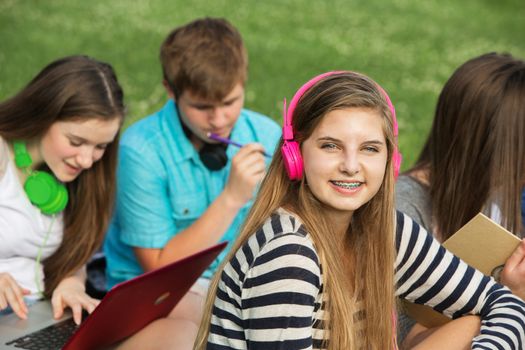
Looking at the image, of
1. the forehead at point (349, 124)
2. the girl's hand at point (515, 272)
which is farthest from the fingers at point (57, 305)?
the girl's hand at point (515, 272)

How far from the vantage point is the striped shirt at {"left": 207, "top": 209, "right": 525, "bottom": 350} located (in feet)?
6.65

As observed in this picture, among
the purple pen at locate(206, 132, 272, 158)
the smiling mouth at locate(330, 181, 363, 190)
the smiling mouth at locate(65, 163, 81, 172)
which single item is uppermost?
the purple pen at locate(206, 132, 272, 158)

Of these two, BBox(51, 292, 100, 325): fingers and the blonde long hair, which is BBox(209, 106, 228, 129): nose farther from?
the blonde long hair

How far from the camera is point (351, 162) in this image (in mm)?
2129

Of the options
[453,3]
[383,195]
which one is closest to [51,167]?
[383,195]

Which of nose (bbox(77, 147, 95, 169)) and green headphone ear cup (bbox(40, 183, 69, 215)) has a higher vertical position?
nose (bbox(77, 147, 95, 169))

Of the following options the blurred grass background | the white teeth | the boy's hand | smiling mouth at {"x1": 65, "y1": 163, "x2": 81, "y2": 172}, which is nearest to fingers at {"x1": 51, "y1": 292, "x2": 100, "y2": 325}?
smiling mouth at {"x1": 65, "y1": 163, "x2": 81, "y2": 172}

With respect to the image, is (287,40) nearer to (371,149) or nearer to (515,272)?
(515,272)

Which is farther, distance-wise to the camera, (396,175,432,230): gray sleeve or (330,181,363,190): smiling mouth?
(396,175,432,230): gray sleeve

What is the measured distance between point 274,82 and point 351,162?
21.6 ft

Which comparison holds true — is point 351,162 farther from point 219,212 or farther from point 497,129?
point 219,212

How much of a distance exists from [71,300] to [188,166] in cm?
78

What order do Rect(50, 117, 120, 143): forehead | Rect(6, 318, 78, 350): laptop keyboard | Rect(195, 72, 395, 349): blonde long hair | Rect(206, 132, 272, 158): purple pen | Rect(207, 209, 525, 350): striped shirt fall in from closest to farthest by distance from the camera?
Rect(207, 209, 525, 350): striped shirt, Rect(195, 72, 395, 349): blonde long hair, Rect(6, 318, 78, 350): laptop keyboard, Rect(50, 117, 120, 143): forehead, Rect(206, 132, 272, 158): purple pen

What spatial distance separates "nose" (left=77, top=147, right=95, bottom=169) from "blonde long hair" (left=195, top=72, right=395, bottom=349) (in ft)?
3.18
